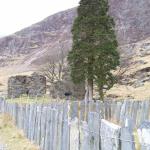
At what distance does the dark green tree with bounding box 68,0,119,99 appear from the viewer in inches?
1614

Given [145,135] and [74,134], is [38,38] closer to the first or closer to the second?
[74,134]

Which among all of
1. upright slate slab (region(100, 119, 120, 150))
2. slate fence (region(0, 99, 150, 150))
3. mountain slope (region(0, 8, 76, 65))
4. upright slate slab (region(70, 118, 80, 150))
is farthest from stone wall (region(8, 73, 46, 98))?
mountain slope (region(0, 8, 76, 65))

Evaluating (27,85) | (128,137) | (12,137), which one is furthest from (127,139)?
(27,85)

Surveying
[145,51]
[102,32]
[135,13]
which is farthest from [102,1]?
[135,13]

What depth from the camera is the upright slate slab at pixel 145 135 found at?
733 cm

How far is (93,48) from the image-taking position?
41969mm

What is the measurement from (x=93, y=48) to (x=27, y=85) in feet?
20.8

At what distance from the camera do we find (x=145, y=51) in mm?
95688

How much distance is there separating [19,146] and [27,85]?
1026 inches

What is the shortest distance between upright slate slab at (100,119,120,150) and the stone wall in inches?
1228

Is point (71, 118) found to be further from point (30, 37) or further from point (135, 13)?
point (30, 37)

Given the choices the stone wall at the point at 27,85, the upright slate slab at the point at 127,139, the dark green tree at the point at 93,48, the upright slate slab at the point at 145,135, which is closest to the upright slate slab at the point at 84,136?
the upright slate slab at the point at 127,139

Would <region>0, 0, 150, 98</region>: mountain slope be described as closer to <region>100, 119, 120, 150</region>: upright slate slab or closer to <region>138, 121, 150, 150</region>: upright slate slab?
<region>100, 119, 120, 150</region>: upright slate slab

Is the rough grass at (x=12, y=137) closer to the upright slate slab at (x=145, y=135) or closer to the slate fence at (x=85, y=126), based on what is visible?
the slate fence at (x=85, y=126)
